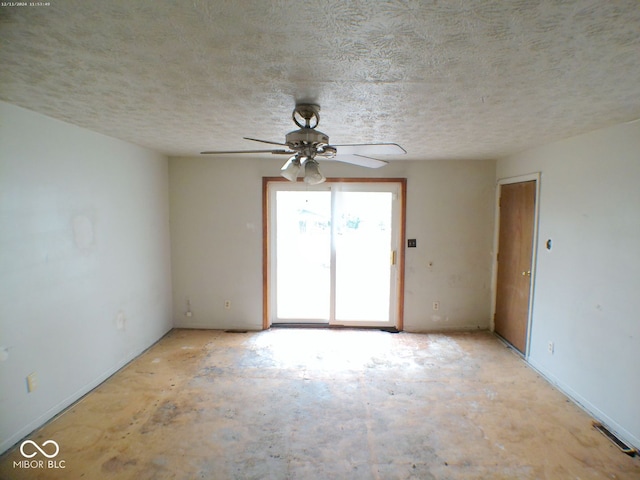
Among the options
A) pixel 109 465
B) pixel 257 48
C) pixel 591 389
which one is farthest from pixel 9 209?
pixel 591 389

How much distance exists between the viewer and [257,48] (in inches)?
51.1

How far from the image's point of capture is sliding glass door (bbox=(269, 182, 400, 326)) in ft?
13.8

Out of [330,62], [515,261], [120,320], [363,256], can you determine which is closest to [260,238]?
[363,256]

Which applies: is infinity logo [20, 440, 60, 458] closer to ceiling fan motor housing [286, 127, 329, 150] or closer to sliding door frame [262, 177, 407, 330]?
sliding door frame [262, 177, 407, 330]

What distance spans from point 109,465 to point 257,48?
2.55 metres

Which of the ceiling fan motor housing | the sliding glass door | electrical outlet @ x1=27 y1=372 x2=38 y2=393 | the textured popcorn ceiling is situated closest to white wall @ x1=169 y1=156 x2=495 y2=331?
the sliding glass door

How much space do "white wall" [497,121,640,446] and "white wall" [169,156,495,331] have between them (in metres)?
0.97

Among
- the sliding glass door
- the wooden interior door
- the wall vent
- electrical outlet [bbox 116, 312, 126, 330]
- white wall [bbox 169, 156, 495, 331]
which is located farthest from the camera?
the sliding glass door

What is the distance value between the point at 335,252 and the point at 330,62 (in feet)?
9.88

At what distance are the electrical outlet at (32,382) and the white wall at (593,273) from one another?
13.8 ft

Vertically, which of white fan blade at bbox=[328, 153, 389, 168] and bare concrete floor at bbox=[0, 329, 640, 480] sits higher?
white fan blade at bbox=[328, 153, 389, 168]

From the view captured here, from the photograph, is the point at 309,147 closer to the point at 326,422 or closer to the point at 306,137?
the point at 306,137

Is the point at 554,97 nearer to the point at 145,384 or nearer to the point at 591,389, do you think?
the point at 591,389

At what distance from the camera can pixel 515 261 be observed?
366cm
